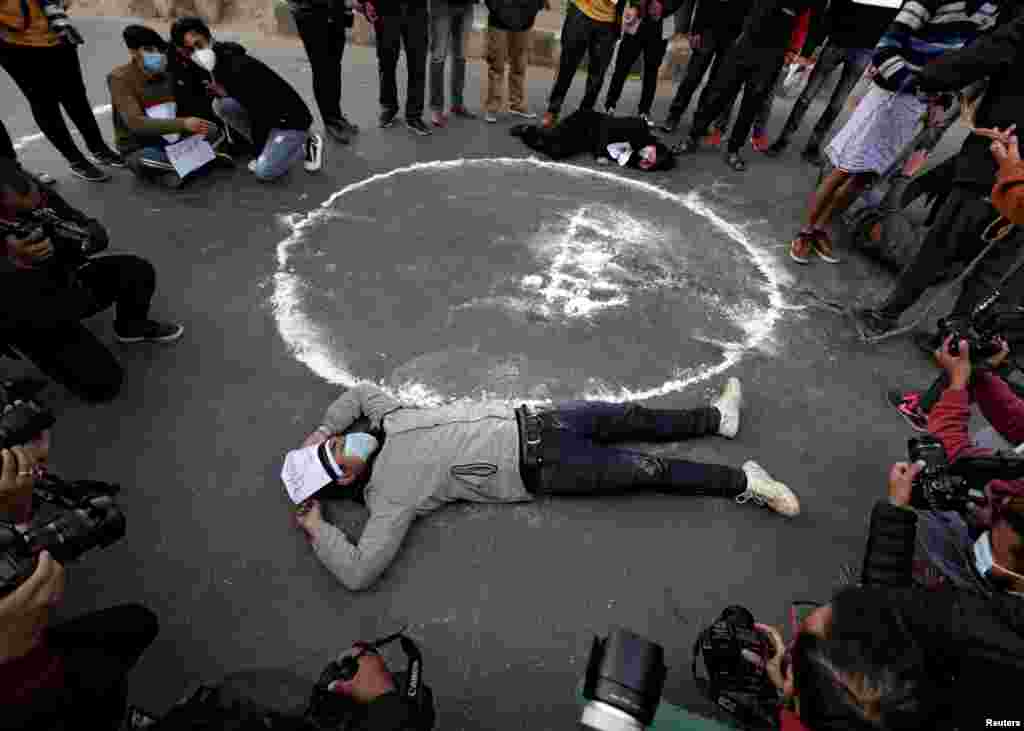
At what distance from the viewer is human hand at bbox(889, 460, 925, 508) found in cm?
232

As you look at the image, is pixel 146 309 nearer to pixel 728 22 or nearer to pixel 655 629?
pixel 655 629

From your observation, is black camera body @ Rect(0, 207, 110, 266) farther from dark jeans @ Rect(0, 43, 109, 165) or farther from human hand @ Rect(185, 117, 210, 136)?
dark jeans @ Rect(0, 43, 109, 165)

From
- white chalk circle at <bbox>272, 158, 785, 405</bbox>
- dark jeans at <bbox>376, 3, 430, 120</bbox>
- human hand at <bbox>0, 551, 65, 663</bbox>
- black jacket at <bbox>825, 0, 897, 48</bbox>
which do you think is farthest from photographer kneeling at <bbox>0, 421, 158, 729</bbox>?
black jacket at <bbox>825, 0, 897, 48</bbox>

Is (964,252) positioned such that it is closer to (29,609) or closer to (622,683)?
(622,683)

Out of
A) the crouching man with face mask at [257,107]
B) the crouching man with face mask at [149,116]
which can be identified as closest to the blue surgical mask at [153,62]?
the crouching man with face mask at [149,116]

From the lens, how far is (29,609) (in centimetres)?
167

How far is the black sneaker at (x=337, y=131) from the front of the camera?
6.04 metres

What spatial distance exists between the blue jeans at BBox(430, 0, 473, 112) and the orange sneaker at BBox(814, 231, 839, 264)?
13.7 feet

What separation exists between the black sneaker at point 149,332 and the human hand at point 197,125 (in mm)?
2176

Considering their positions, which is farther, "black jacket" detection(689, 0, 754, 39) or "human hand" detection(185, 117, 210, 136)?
"black jacket" detection(689, 0, 754, 39)

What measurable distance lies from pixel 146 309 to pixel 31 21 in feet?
8.32

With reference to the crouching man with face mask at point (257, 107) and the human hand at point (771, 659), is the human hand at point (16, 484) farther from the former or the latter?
the crouching man with face mask at point (257, 107)

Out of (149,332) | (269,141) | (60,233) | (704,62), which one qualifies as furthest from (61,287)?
(704,62)

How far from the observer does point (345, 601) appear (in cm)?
256
